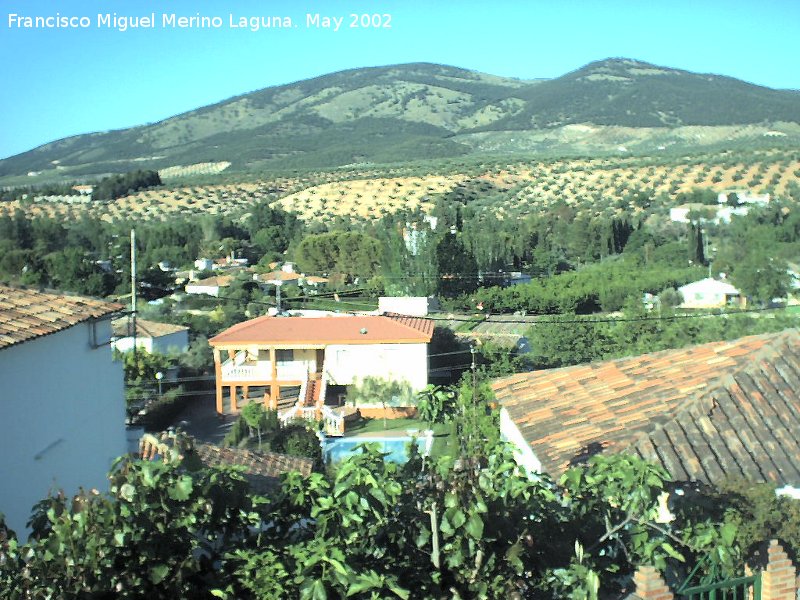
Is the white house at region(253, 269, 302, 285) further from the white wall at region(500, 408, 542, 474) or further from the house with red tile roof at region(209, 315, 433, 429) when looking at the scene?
the white wall at region(500, 408, 542, 474)

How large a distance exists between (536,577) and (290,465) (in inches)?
233

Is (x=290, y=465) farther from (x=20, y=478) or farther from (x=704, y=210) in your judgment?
(x=704, y=210)

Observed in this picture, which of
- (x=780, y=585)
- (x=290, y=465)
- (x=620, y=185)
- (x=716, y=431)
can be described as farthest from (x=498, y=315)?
(x=620, y=185)

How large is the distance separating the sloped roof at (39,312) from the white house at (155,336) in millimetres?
17112

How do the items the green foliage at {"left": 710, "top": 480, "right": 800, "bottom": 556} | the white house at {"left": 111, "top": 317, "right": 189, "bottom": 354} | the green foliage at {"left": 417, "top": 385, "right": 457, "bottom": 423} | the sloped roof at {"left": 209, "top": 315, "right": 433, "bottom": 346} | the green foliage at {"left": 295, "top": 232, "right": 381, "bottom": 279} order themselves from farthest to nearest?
the green foliage at {"left": 295, "top": 232, "right": 381, "bottom": 279} → the white house at {"left": 111, "top": 317, "right": 189, "bottom": 354} → the sloped roof at {"left": 209, "top": 315, "right": 433, "bottom": 346} → the green foliage at {"left": 417, "top": 385, "right": 457, "bottom": 423} → the green foliage at {"left": 710, "top": 480, "right": 800, "bottom": 556}

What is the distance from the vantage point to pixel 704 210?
4822 cm

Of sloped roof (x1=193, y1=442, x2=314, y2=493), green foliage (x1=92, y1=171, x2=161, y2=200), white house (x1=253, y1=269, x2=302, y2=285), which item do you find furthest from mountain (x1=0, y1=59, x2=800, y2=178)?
sloped roof (x1=193, y1=442, x2=314, y2=493)

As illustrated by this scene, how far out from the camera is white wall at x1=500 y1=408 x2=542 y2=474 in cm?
847

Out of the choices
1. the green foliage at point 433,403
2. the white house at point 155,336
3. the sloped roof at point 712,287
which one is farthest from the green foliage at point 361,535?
the sloped roof at point 712,287

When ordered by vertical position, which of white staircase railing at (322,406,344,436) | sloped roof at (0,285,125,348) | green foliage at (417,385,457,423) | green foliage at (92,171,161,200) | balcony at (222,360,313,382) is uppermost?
sloped roof at (0,285,125,348)

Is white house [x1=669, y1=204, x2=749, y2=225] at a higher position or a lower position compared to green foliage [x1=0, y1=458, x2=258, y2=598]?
lower

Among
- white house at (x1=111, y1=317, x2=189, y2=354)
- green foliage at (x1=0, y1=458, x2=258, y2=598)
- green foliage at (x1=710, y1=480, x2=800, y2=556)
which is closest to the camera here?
green foliage at (x1=0, y1=458, x2=258, y2=598)

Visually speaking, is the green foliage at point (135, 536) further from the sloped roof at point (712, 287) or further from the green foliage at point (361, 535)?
the sloped roof at point (712, 287)

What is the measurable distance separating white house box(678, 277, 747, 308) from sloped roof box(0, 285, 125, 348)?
2265cm
